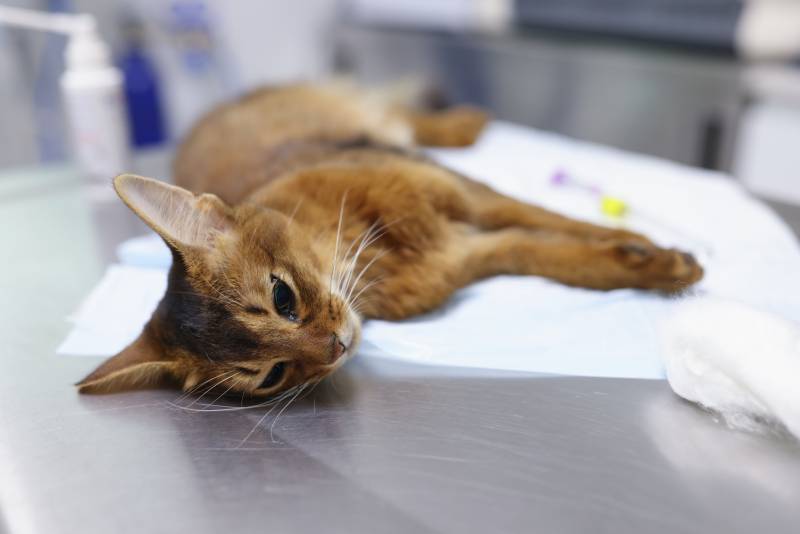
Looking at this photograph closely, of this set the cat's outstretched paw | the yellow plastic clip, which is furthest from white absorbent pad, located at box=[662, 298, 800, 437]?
the yellow plastic clip

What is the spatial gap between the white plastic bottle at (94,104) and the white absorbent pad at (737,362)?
1332 mm

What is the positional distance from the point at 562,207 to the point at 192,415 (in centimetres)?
93

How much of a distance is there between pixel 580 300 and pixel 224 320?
1.89 ft

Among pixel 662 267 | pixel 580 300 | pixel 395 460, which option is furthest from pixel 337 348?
pixel 662 267

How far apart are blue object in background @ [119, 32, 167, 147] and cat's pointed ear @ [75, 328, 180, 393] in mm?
1736

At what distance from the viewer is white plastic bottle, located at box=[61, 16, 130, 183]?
5.17 feet

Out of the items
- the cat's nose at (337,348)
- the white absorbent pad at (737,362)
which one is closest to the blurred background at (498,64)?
the white absorbent pad at (737,362)

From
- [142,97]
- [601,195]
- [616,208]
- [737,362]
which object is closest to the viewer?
[737,362]

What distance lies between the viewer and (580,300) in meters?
1.12

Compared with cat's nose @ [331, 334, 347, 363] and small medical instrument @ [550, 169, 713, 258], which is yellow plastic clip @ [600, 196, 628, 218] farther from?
cat's nose @ [331, 334, 347, 363]

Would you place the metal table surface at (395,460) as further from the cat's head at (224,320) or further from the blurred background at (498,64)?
the blurred background at (498,64)

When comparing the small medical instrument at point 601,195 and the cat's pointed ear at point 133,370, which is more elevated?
the small medical instrument at point 601,195

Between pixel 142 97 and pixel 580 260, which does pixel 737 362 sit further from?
pixel 142 97

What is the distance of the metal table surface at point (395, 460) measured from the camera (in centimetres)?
68
